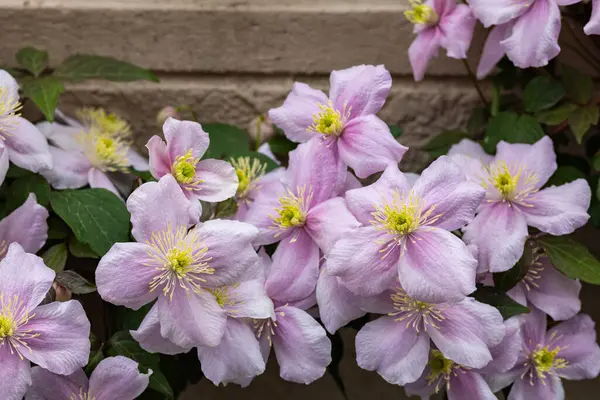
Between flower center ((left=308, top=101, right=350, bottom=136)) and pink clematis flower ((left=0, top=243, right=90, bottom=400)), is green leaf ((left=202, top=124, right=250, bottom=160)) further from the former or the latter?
pink clematis flower ((left=0, top=243, right=90, bottom=400))

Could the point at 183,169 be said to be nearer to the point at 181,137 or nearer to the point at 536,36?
the point at 181,137

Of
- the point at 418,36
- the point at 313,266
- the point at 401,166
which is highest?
the point at 418,36

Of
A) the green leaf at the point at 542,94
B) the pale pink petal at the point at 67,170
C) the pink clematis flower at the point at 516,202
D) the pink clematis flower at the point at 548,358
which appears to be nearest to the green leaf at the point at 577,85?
the green leaf at the point at 542,94

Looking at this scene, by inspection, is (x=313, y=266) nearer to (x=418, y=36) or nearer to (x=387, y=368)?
(x=387, y=368)

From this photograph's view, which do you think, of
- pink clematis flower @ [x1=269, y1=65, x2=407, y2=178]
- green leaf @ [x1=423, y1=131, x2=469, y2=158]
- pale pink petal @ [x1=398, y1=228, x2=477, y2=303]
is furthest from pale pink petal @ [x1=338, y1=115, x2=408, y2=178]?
green leaf @ [x1=423, y1=131, x2=469, y2=158]

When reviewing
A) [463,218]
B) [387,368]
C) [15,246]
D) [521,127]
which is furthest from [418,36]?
[15,246]

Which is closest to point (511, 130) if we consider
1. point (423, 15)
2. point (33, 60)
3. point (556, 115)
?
point (556, 115)
